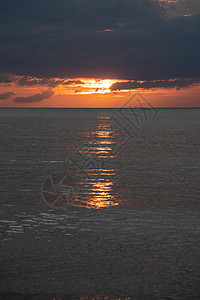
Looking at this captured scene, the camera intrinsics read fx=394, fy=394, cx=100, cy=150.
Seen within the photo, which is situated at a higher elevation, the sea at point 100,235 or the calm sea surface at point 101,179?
the calm sea surface at point 101,179

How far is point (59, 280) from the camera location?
7.04m

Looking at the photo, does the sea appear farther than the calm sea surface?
No

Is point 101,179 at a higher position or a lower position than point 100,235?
higher

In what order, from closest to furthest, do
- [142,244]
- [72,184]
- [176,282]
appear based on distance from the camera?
[176,282] < [142,244] < [72,184]

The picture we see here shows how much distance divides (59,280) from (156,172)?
12.7 m

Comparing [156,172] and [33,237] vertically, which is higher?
[156,172]

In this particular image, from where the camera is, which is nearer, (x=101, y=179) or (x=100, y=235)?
(x=100, y=235)

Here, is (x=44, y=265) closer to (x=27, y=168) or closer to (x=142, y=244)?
(x=142, y=244)

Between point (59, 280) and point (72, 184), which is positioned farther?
point (72, 184)

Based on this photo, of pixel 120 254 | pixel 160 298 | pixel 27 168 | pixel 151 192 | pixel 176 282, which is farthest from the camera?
pixel 27 168

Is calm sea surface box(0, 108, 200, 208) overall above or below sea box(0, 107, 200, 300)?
above

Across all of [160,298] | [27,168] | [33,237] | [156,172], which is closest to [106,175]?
[156,172]

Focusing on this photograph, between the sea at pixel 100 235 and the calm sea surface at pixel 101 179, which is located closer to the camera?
the sea at pixel 100 235

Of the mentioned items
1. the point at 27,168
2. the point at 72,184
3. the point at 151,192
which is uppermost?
the point at 27,168
